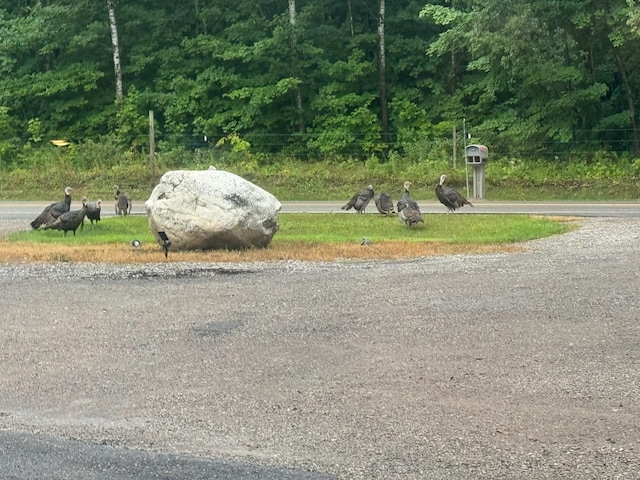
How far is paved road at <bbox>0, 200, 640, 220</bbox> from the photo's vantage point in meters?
23.2

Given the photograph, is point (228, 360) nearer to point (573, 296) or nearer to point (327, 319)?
point (327, 319)

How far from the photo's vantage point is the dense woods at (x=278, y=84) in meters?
33.3

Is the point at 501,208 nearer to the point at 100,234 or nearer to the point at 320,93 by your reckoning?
the point at 100,234

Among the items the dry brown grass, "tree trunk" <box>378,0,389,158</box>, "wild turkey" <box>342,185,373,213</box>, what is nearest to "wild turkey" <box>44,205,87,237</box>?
the dry brown grass

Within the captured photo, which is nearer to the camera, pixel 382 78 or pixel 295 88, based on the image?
pixel 295 88

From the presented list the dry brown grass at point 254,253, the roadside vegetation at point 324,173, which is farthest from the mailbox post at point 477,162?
the dry brown grass at point 254,253

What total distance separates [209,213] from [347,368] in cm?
802

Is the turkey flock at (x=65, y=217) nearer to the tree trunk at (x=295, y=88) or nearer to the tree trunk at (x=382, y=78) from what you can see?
the tree trunk at (x=295, y=88)

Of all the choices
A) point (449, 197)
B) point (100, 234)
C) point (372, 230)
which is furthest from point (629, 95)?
point (100, 234)

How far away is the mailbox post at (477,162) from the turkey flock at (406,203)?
3.19 meters

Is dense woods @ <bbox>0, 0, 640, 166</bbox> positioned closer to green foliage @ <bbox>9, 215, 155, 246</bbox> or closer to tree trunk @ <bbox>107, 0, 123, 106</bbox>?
tree trunk @ <bbox>107, 0, 123, 106</bbox>

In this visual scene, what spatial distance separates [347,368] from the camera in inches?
308

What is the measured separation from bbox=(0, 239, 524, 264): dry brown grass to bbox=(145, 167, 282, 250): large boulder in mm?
232

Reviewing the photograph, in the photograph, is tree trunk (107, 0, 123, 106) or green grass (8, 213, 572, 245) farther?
tree trunk (107, 0, 123, 106)
